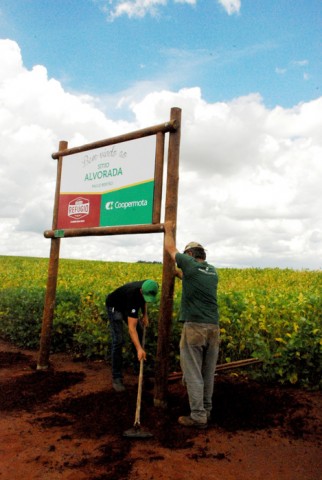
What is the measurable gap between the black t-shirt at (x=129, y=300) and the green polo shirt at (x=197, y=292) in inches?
36.7

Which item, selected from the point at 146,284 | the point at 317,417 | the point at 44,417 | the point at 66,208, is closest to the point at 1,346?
the point at 66,208

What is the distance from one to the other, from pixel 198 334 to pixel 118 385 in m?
1.99

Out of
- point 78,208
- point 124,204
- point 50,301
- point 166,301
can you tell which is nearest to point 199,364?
point 166,301

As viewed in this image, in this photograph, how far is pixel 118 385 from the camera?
6.66 meters

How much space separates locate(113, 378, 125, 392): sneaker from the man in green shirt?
56.7 inches

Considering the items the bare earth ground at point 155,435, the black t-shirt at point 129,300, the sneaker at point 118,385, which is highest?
the black t-shirt at point 129,300

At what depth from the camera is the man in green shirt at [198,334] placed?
530 centimetres

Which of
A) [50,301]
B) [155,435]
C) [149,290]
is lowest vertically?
[155,435]

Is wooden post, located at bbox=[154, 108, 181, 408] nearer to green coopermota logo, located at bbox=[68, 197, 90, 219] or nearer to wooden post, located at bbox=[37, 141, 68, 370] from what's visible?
green coopermota logo, located at bbox=[68, 197, 90, 219]

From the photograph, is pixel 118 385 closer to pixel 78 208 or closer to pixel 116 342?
pixel 116 342

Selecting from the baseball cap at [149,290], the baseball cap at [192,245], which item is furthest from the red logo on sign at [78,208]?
the baseball cap at [192,245]

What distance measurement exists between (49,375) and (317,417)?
14.9ft

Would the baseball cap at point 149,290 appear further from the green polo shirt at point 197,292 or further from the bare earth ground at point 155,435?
the bare earth ground at point 155,435

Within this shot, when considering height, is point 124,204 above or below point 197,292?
above
